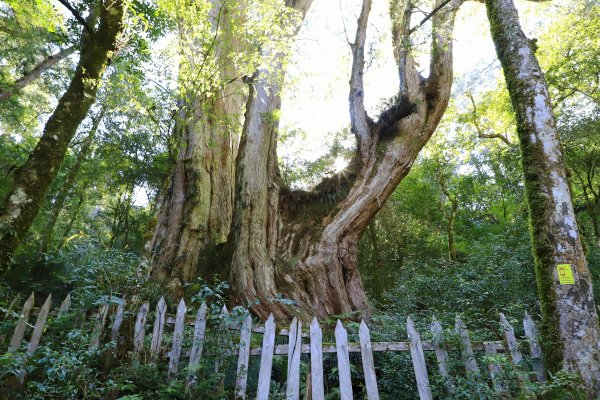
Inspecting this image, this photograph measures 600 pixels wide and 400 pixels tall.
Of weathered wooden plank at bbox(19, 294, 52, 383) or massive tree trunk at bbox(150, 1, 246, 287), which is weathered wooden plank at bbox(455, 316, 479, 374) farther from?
massive tree trunk at bbox(150, 1, 246, 287)

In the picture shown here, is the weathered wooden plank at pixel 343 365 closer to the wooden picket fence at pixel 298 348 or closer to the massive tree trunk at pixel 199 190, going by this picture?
the wooden picket fence at pixel 298 348

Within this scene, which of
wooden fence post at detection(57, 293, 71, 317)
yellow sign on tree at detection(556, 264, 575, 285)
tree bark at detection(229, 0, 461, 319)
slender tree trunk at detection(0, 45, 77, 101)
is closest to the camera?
yellow sign on tree at detection(556, 264, 575, 285)

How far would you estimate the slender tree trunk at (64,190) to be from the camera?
11.4 meters

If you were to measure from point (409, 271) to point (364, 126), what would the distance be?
442 centimetres

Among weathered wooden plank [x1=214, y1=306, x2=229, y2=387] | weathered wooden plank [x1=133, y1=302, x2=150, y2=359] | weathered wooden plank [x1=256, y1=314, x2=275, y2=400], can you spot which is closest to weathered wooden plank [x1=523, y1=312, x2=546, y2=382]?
weathered wooden plank [x1=256, y1=314, x2=275, y2=400]

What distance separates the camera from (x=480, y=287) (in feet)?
22.1

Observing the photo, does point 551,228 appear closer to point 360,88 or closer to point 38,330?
point 38,330

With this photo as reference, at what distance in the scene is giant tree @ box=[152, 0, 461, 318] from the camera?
6301 millimetres

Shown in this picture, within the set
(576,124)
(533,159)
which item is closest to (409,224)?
(576,124)

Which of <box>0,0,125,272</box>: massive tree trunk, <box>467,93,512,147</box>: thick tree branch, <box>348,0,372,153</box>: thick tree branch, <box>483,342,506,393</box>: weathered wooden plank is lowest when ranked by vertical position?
<box>483,342,506,393</box>: weathered wooden plank

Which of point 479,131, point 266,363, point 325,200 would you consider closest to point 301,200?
point 325,200

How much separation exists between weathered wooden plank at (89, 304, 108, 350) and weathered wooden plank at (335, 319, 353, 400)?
2304mm

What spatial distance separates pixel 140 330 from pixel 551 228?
429 cm

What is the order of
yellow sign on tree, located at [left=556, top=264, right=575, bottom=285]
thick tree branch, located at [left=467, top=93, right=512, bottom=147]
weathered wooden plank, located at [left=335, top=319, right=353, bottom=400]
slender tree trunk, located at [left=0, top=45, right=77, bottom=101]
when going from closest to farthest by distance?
yellow sign on tree, located at [left=556, top=264, right=575, bottom=285] → weathered wooden plank, located at [left=335, top=319, right=353, bottom=400] → slender tree trunk, located at [left=0, top=45, right=77, bottom=101] → thick tree branch, located at [left=467, top=93, right=512, bottom=147]
